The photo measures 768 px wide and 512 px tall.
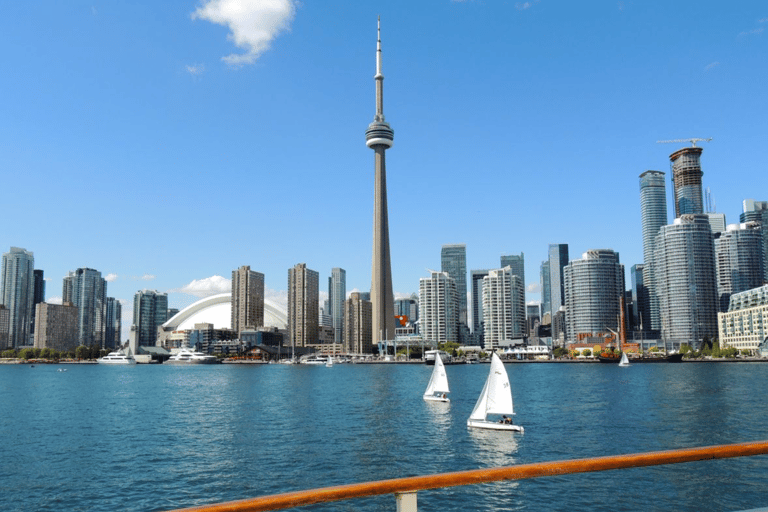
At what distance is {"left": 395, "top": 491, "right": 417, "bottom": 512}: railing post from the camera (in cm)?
545

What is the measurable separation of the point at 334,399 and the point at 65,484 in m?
58.8

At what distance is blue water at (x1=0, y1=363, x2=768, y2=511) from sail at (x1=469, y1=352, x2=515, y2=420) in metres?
2.47

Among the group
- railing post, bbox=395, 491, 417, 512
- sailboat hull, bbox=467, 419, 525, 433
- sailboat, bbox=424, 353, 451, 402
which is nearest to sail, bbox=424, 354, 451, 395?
sailboat, bbox=424, 353, 451, 402

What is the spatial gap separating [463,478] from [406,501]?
0.56 meters

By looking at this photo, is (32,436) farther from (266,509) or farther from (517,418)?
(266,509)

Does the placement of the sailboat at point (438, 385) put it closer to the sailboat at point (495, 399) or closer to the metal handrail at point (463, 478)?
the sailboat at point (495, 399)

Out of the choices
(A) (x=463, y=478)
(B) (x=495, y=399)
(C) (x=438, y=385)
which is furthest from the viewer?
(C) (x=438, y=385)

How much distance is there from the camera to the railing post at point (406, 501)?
5.45m

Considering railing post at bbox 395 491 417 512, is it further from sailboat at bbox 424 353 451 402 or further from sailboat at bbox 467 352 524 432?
sailboat at bbox 424 353 451 402

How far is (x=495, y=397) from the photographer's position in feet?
199

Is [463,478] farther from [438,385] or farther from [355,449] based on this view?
[438,385]

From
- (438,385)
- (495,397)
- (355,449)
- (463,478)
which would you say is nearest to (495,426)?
(495,397)

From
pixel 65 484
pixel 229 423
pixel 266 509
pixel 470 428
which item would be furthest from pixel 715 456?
pixel 229 423

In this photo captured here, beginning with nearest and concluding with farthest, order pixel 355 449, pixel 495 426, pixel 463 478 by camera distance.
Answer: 1. pixel 463 478
2. pixel 355 449
3. pixel 495 426
